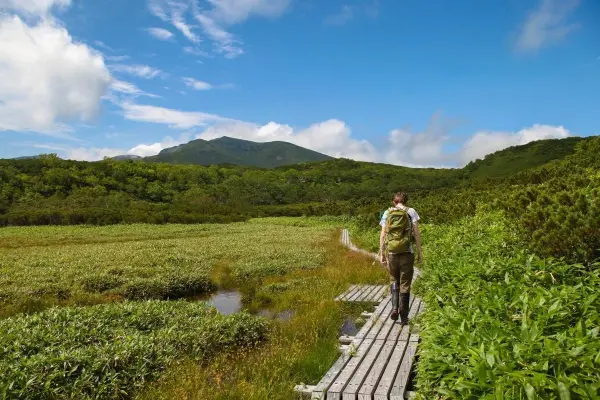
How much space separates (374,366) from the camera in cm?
618

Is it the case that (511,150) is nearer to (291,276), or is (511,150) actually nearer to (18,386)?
(291,276)

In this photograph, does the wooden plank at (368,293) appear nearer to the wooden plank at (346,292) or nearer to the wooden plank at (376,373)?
the wooden plank at (346,292)

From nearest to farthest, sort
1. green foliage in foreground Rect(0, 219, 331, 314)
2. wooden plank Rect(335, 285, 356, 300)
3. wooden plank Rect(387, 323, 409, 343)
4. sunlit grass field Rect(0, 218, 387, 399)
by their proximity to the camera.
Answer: sunlit grass field Rect(0, 218, 387, 399) → wooden plank Rect(387, 323, 409, 343) → wooden plank Rect(335, 285, 356, 300) → green foliage in foreground Rect(0, 219, 331, 314)

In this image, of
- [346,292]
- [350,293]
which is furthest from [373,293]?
[346,292]

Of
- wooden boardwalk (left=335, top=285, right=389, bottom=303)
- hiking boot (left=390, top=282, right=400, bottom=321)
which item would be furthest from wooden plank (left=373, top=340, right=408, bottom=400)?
wooden boardwalk (left=335, top=285, right=389, bottom=303)

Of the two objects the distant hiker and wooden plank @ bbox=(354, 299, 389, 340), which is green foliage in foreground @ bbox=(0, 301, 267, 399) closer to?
wooden plank @ bbox=(354, 299, 389, 340)

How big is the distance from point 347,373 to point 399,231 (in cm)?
315

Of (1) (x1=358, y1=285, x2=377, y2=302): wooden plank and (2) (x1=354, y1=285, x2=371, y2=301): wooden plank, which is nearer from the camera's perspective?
(1) (x1=358, y1=285, x2=377, y2=302): wooden plank

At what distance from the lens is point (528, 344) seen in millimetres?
3447

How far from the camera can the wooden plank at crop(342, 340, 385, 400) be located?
17.6 ft

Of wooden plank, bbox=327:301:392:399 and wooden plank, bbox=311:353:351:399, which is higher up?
wooden plank, bbox=327:301:392:399

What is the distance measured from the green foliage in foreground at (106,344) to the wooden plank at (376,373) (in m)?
3.38

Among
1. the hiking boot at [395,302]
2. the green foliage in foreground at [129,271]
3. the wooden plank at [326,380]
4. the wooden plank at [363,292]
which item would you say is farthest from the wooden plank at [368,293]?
the green foliage in foreground at [129,271]

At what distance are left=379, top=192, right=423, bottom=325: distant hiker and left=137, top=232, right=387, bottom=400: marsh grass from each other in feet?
5.47
